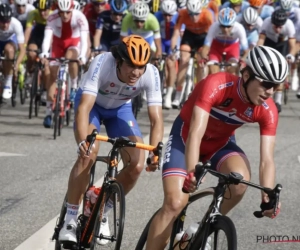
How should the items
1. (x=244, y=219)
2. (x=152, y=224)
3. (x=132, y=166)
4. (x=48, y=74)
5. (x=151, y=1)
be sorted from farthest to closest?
(x=151, y=1)
(x=48, y=74)
(x=244, y=219)
(x=132, y=166)
(x=152, y=224)

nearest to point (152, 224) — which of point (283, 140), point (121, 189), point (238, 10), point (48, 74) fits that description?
point (121, 189)

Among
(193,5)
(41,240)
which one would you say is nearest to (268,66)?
(41,240)

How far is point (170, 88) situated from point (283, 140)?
15.0ft

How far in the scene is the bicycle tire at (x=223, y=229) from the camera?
5.78 metres

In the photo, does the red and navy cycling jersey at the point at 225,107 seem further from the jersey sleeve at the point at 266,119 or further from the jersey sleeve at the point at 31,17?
the jersey sleeve at the point at 31,17

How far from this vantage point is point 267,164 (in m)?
6.79

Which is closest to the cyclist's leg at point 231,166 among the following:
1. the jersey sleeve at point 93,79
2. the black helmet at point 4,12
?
the jersey sleeve at point 93,79

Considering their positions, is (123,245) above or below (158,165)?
below

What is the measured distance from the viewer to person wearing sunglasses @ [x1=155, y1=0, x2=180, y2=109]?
63.1ft

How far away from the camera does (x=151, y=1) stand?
2361 cm

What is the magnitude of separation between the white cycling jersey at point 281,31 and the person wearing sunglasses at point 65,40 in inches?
191

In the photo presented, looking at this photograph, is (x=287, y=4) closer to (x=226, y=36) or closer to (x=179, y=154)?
(x=226, y=36)

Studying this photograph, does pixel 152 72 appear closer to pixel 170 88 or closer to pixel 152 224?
pixel 152 224

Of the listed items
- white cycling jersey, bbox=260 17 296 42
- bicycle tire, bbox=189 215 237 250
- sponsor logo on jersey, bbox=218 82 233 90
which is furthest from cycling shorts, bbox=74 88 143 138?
white cycling jersey, bbox=260 17 296 42
